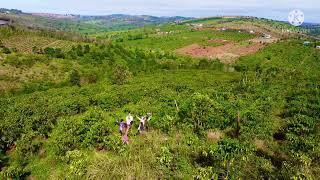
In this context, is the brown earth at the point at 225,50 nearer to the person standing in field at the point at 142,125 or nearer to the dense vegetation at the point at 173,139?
the dense vegetation at the point at 173,139

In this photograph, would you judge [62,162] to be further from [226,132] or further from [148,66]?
[148,66]

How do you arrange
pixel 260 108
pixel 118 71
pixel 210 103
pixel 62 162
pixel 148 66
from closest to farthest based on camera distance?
pixel 62 162 < pixel 210 103 < pixel 260 108 < pixel 118 71 < pixel 148 66

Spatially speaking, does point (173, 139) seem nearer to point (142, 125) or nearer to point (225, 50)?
point (142, 125)

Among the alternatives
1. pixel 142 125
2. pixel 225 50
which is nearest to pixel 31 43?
pixel 225 50

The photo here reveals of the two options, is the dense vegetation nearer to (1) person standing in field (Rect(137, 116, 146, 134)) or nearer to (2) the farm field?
(1) person standing in field (Rect(137, 116, 146, 134))

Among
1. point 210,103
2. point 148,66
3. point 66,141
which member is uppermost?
point 210,103

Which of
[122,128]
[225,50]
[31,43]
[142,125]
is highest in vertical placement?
[122,128]

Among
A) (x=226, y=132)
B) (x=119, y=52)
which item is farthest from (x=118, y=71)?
(x=119, y=52)

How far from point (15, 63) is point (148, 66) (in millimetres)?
37990

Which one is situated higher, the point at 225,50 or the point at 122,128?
the point at 122,128

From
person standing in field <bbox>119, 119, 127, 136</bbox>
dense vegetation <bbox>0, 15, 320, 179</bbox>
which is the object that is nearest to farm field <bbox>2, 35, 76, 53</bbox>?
dense vegetation <bbox>0, 15, 320, 179</bbox>

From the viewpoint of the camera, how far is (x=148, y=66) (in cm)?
10794

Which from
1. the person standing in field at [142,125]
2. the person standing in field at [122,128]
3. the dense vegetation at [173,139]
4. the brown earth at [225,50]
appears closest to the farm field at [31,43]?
the brown earth at [225,50]

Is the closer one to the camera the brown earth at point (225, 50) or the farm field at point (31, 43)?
the brown earth at point (225, 50)
